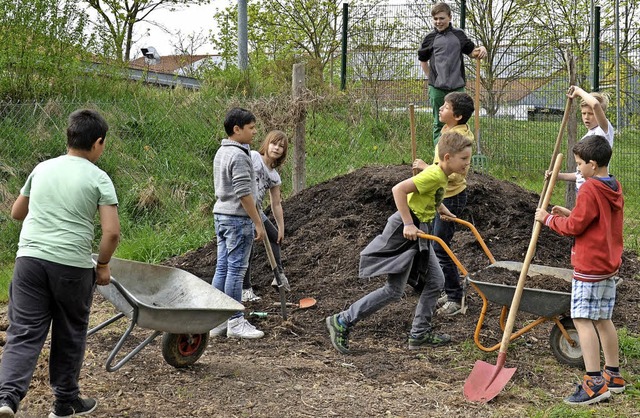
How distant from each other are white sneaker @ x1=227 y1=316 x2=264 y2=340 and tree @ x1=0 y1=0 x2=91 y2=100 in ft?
21.3

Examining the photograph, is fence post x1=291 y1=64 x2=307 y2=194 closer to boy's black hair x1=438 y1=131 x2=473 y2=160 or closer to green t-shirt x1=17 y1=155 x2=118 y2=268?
boy's black hair x1=438 y1=131 x2=473 y2=160

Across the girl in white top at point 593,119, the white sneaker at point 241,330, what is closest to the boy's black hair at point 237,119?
the white sneaker at point 241,330

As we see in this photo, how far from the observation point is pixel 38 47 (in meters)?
11.0

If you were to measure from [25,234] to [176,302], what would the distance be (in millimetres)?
1387

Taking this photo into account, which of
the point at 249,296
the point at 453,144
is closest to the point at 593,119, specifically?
the point at 453,144

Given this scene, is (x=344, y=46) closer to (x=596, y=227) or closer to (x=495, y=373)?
(x=596, y=227)

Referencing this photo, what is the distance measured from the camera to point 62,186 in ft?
12.9

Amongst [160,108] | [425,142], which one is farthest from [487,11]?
[160,108]

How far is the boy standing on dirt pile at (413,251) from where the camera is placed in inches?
197

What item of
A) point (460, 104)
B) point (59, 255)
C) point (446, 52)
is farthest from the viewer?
point (446, 52)

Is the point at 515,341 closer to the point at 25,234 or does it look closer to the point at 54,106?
the point at 25,234

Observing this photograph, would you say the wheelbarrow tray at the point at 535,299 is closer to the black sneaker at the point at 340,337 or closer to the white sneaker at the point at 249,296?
the black sneaker at the point at 340,337

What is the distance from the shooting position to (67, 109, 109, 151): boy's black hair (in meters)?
4.02

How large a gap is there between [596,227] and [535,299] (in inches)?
24.6
